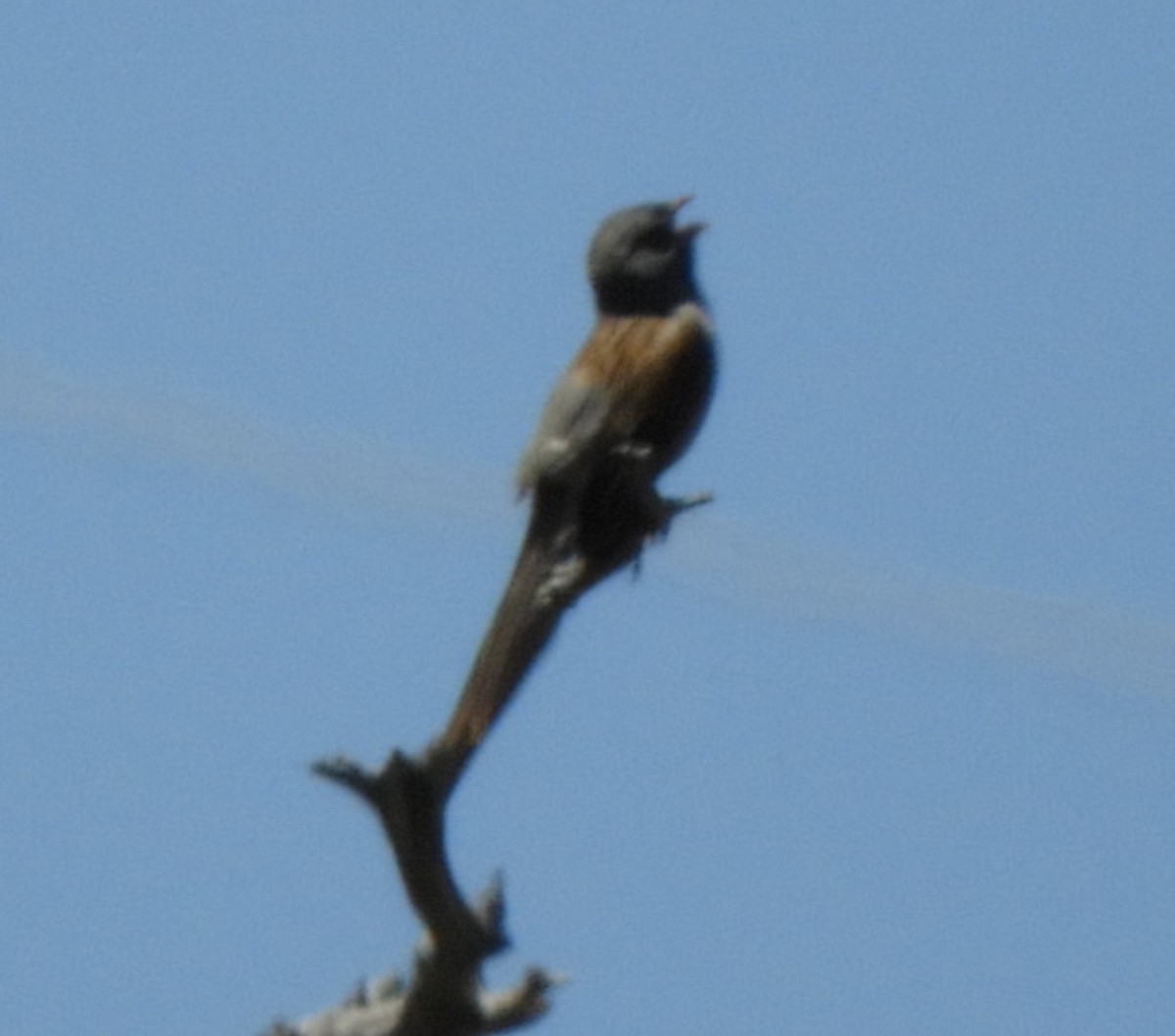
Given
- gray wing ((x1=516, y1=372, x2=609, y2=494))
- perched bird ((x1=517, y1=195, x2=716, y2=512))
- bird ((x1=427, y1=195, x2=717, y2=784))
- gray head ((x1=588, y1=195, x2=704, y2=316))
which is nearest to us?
bird ((x1=427, y1=195, x2=717, y2=784))

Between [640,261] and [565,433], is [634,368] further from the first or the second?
[640,261]

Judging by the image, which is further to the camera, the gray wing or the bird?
the gray wing

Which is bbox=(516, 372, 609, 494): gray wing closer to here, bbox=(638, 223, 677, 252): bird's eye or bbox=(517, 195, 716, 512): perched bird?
bbox=(517, 195, 716, 512): perched bird

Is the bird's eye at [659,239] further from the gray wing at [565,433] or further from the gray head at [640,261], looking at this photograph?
the gray wing at [565,433]

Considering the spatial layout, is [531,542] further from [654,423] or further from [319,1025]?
[319,1025]

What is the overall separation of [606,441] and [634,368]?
557mm

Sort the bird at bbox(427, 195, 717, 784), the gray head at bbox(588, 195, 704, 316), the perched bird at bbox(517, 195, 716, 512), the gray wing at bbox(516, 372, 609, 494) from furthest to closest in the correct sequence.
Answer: the gray head at bbox(588, 195, 704, 316) < the perched bird at bbox(517, 195, 716, 512) < the gray wing at bbox(516, 372, 609, 494) < the bird at bbox(427, 195, 717, 784)

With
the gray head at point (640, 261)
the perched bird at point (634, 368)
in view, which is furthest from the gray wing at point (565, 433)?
the gray head at point (640, 261)

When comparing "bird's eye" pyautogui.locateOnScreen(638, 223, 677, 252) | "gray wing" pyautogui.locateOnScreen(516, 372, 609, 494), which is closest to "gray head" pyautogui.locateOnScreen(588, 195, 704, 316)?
"bird's eye" pyautogui.locateOnScreen(638, 223, 677, 252)

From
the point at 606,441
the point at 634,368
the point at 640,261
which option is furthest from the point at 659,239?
the point at 606,441

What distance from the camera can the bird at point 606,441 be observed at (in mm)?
8680

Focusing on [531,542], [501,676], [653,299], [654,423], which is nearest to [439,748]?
[501,676]

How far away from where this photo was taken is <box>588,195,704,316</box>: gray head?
11.4 metres

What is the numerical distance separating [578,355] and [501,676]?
2.11 meters
